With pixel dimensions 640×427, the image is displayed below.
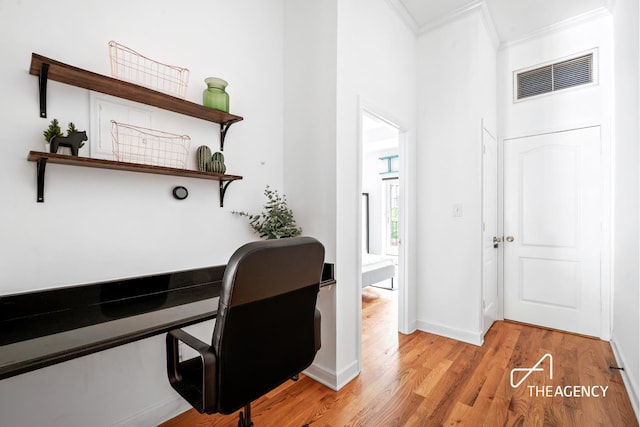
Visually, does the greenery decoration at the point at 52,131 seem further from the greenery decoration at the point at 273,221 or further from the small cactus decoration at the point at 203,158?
the greenery decoration at the point at 273,221

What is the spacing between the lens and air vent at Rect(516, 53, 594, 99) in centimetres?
299

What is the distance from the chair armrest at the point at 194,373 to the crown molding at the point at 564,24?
13.8 ft

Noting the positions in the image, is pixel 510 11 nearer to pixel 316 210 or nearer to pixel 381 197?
pixel 316 210

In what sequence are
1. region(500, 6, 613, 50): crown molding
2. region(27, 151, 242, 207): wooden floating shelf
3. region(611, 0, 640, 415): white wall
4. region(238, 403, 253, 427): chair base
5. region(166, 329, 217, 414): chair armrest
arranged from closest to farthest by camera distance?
region(166, 329, 217, 414): chair armrest < region(27, 151, 242, 207): wooden floating shelf < region(238, 403, 253, 427): chair base < region(611, 0, 640, 415): white wall < region(500, 6, 613, 50): crown molding

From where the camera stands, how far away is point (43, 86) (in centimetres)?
128

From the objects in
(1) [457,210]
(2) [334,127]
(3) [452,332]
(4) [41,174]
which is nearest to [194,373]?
(4) [41,174]

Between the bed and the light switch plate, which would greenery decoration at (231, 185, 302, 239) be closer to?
the light switch plate

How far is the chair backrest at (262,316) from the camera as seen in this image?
1015 mm

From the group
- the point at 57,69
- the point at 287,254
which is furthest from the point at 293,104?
the point at 287,254

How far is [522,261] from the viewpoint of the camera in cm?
329

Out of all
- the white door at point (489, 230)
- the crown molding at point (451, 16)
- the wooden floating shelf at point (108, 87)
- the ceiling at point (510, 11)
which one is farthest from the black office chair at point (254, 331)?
the crown molding at point (451, 16)

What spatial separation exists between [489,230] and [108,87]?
3.35 metres

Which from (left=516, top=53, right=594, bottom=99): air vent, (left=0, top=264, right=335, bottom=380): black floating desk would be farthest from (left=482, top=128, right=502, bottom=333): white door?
(left=0, top=264, right=335, bottom=380): black floating desk

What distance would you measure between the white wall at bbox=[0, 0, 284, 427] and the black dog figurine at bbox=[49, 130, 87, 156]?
0.12 m
